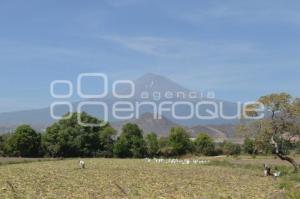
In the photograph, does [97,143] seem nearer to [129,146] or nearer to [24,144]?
[129,146]

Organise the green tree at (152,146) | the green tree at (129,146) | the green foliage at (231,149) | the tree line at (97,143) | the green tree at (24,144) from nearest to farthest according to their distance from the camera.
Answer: the green tree at (24,144) < the tree line at (97,143) < the green tree at (129,146) < the green tree at (152,146) < the green foliage at (231,149)

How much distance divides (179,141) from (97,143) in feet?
49.3

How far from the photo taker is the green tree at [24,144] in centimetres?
9438

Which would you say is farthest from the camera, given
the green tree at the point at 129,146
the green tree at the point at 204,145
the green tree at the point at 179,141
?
the green tree at the point at 204,145

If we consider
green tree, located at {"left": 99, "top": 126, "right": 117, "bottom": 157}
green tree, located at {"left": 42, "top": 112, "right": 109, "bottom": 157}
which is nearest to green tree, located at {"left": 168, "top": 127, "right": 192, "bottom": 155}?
green tree, located at {"left": 99, "top": 126, "right": 117, "bottom": 157}

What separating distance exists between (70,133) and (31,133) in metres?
7.03

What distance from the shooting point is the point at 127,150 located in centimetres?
9888

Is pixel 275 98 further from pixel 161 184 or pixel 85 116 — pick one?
pixel 85 116

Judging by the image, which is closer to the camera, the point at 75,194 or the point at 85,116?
the point at 75,194

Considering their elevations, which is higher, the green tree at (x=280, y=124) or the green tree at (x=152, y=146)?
the green tree at (x=280, y=124)

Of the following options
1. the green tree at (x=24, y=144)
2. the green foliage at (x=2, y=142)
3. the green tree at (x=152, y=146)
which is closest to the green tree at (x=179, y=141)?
the green tree at (x=152, y=146)

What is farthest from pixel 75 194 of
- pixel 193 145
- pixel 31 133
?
pixel 193 145

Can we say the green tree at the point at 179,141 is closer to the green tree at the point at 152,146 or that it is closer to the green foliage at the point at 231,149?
the green tree at the point at 152,146

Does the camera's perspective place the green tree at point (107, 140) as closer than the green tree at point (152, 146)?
Yes
